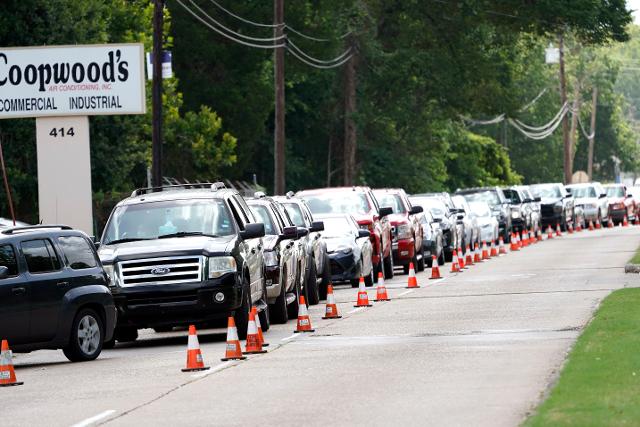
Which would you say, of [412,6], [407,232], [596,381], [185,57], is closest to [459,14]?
[412,6]

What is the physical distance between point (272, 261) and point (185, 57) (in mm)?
36811

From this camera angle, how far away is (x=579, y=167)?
139 m

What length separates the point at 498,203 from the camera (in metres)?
56.8

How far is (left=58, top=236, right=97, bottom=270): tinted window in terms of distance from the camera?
65.1 ft

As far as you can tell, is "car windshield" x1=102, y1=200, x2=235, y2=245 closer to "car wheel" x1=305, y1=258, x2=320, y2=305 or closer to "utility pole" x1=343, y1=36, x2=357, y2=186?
"car wheel" x1=305, y1=258, x2=320, y2=305

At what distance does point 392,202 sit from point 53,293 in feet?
68.3

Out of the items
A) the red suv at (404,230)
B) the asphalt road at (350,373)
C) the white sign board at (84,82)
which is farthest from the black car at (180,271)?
the white sign board at (84,82)

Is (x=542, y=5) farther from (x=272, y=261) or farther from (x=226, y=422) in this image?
(x=226, y=422)

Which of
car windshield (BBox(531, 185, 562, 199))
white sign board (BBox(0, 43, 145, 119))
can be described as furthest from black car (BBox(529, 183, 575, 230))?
white sign board (BBox(0, 43, 145, 119))

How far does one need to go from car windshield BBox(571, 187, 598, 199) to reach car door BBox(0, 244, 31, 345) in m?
53.2

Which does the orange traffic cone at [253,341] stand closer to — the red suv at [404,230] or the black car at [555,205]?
the red suv at [404,230]

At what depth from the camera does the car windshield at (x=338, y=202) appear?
35081mm

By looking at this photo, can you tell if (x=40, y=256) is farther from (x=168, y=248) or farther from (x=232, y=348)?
(x=232, y=348)

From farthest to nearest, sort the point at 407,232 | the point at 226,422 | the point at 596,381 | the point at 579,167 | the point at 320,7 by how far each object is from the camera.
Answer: the point at 579,167
the point at 320,7
the point at 407,232
the point at 596,381
the point at 226,422
